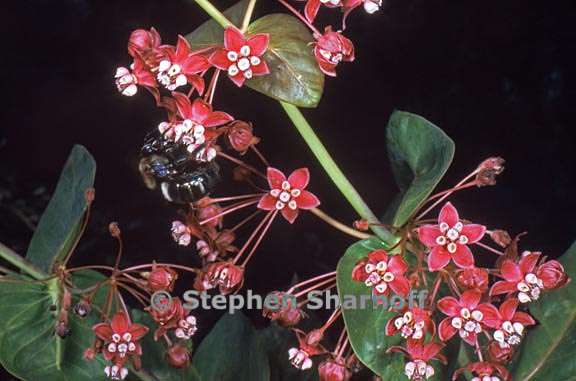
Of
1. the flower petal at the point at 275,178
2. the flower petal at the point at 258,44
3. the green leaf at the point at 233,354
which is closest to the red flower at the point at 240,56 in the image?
the flower petal at the point at 258,44

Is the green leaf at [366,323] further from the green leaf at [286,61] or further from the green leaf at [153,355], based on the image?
the green leaf at [153,355]

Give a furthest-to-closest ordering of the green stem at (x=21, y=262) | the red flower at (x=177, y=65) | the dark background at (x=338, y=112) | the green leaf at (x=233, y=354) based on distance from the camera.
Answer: the dark background at (x=338, y=112), the green leaf at (x=233, y=354), the green stem at (x=21, y=262), the red flower at (x=177, y=65)

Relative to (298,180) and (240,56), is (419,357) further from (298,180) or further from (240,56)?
(240,56)

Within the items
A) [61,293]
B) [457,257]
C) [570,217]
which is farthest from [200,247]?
[570,217]

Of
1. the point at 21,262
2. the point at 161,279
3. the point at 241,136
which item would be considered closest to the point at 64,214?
the point at 21,262

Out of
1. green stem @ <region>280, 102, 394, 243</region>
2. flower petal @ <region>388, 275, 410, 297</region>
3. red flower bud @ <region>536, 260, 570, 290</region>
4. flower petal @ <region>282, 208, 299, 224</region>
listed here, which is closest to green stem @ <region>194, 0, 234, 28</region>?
green stem @ <region>280, 102, 394, 243</region>

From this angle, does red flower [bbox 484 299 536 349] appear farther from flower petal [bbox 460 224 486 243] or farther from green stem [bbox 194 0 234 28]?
green stem [bbox 194 0 234 28]
